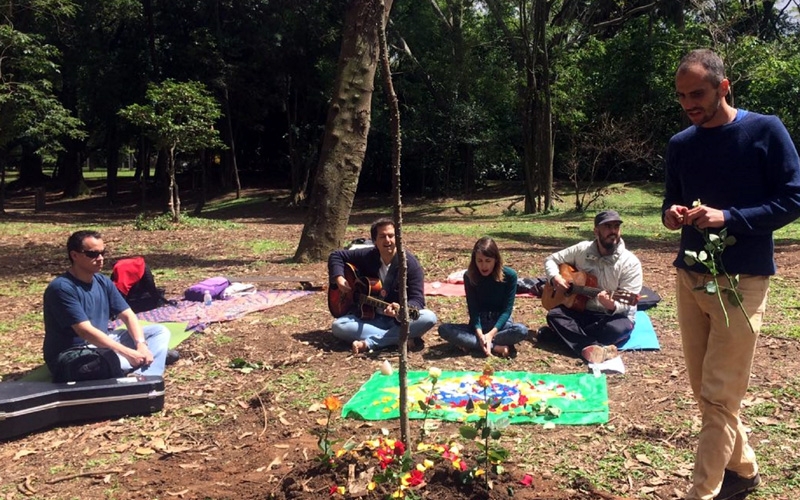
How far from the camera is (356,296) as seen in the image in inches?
240

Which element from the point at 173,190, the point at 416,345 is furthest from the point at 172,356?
the point at 173,190

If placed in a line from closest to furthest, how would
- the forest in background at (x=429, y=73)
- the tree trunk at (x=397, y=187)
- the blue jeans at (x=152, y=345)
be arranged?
the tree trunk at (x=397, y=187)
the blue jeans at (x=152, y=345)
the forest in background at (x=429, y=73)

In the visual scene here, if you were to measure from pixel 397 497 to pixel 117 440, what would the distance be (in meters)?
2.17

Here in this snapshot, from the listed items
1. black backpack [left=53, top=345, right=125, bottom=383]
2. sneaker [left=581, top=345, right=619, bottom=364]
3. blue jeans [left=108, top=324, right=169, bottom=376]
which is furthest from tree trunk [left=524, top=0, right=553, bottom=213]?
black backpack [left=53, top=345, right=125, bottom=383]

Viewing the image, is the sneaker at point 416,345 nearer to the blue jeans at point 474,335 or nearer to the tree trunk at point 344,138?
the blue jeans at point 474,335

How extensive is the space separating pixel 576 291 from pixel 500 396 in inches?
59.9

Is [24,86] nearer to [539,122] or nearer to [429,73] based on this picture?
[429,73]

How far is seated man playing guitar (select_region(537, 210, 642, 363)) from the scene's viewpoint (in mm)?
5594

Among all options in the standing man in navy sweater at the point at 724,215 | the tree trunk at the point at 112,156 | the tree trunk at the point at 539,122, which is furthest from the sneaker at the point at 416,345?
the tree trunk at the point at 112,156

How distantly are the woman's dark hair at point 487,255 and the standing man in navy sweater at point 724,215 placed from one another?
2518 millimetres

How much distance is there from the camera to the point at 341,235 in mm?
10055

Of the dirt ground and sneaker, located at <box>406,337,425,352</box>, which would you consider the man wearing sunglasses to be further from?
sneaker, located at <box>406,337,425,352</box>

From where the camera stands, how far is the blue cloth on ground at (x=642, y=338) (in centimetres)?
563

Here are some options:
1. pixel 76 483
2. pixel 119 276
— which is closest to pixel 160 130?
pixel 119 276
